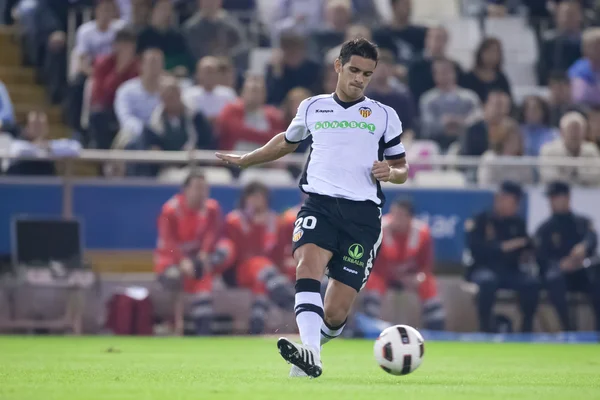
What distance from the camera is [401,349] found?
9328 mm

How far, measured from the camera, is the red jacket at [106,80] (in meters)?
19.1

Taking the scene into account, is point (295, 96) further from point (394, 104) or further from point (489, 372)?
point (489, 372)

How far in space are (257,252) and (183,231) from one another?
1078 millimetres

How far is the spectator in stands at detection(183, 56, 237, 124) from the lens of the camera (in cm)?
1922

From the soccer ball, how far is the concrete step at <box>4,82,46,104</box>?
40.9 ft

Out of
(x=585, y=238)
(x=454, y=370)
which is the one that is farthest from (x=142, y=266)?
(x=454, y=370)

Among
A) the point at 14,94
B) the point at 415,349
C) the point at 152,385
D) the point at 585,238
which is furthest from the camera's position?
the point at 14,94

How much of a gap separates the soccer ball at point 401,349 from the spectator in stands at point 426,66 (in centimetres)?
1216

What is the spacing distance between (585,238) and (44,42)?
9.02 m

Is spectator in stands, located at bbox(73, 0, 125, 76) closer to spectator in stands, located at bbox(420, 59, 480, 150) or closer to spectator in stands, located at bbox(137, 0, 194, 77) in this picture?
spectator in stands, located at bbox(137, 0, 194, 77)

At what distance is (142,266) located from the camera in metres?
18.3

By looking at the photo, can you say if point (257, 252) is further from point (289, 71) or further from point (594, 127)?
point (594, 127)

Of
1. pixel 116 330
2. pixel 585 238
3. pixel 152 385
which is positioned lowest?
pixel 116 330

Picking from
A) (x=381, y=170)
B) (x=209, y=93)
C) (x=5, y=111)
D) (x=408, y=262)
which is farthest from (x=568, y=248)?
(x=381, y=170)
